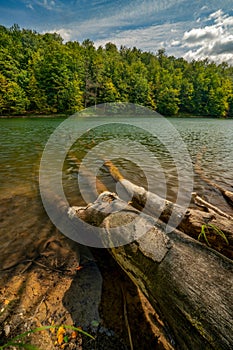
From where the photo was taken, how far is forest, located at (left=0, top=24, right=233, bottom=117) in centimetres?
4791

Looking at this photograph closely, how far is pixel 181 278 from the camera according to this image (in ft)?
5.81

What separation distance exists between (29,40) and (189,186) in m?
92.7

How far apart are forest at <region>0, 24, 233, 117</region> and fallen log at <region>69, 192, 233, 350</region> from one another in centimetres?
4916

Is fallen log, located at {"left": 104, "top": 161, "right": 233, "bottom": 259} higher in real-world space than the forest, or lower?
lower

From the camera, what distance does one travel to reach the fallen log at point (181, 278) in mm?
1471

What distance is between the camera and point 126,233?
2.40m

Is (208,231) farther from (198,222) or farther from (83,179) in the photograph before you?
(83,179)

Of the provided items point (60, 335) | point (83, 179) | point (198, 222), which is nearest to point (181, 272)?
point (198, 222)

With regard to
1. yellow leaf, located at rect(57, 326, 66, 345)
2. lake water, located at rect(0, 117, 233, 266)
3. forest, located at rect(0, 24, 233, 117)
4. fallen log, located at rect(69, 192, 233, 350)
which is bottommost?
lake water, located at rect(0, 117, 233, 266)

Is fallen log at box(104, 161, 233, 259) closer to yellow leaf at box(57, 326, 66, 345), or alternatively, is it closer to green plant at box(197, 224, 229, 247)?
green plant at box(197, 224, 229, 247)

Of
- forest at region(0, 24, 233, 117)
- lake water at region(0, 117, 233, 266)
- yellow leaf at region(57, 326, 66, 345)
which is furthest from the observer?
forest at region(0, 24, 233, 117)

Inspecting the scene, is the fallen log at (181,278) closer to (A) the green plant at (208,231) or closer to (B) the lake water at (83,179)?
(A) the green plant at (208,231)

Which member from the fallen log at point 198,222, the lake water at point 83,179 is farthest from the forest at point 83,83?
the fallen log at point 198,222

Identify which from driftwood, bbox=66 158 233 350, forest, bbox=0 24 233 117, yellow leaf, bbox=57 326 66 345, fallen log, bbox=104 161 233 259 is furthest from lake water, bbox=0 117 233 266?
forest, bbox=0 24 233 117
